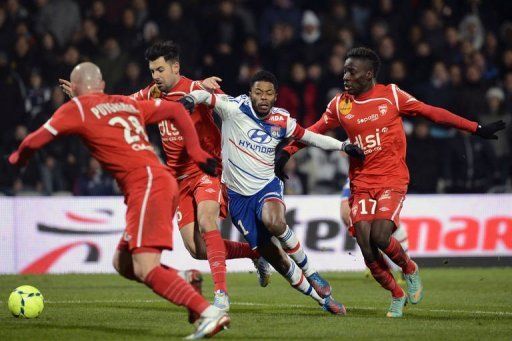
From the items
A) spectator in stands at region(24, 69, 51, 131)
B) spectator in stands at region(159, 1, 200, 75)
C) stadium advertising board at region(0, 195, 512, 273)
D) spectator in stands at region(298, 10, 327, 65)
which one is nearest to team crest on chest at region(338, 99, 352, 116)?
stadium advertising board at region(0, 195, 512, 273)

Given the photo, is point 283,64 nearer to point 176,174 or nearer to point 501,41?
point 501,41

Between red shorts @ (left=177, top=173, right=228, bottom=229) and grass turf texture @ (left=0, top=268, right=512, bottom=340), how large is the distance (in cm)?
99

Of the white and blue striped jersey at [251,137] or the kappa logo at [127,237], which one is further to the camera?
the white and blue striped jersey at [251,137]

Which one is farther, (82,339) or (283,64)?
(283,64)

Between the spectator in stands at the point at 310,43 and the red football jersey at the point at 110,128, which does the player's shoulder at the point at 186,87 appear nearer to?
the red football jersey at the point at 110,128

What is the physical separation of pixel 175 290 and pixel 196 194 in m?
2.62

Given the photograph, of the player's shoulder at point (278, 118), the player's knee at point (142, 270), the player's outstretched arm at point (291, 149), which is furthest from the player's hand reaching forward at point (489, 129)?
the player's knee at point (142, 270)

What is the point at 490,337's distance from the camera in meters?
8.70

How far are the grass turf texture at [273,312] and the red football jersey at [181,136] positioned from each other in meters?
1.48

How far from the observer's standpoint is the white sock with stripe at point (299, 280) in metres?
10.6

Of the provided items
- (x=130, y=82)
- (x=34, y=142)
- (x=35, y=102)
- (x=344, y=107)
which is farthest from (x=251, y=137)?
(x=35, y=102)

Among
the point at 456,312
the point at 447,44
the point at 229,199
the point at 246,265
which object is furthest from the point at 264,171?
the point at 447,44

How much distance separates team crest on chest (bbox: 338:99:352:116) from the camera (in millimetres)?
10890

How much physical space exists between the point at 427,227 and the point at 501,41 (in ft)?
19.2
